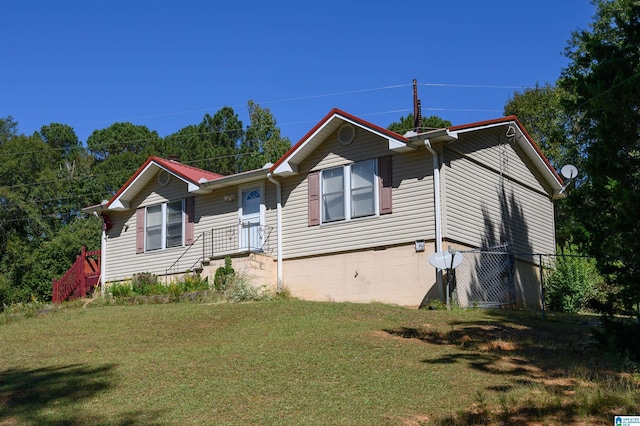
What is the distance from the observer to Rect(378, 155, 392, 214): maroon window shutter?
19.4 m

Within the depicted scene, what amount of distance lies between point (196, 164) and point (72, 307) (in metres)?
24.4

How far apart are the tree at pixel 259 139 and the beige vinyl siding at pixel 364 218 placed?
22524 millimetres

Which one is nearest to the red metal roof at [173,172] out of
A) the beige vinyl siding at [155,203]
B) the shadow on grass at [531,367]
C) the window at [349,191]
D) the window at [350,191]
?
the beige vinyl siding at [155,203]

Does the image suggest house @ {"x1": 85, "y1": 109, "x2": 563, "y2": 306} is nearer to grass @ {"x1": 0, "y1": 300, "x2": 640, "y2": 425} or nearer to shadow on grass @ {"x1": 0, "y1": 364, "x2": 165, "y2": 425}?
grass @ {"x1": 0, "y1": 300, "x2": 640, "y2": 425}

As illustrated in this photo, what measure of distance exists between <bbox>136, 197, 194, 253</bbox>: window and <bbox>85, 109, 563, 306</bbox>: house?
4 centimetres

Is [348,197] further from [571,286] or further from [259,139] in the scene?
[259,139]

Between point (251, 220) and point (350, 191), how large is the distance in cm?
344

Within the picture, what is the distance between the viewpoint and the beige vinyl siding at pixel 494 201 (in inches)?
756

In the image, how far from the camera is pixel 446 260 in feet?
57.1

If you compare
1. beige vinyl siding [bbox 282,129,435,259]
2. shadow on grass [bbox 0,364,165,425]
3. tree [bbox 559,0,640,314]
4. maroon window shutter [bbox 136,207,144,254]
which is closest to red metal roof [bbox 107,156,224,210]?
maroon window shutter [bbox 136,207,144,254]

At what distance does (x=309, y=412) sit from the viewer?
967 cm

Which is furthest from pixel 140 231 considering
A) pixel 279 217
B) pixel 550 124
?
pixel 550 124

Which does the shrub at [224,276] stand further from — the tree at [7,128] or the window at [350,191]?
the tree at [7,128]

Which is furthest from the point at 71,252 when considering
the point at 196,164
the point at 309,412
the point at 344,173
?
the point at 309,412
